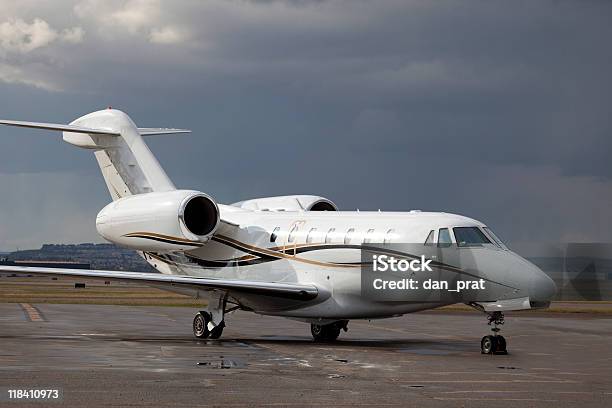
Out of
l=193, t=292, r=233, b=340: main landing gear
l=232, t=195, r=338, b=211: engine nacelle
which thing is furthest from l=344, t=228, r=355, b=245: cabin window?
l=232, t=195, r=338, b=211: engine nacelle

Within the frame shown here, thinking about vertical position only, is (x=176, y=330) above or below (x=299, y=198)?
below

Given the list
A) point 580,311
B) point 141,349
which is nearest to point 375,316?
point 141,349

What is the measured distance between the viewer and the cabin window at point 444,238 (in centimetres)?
2509

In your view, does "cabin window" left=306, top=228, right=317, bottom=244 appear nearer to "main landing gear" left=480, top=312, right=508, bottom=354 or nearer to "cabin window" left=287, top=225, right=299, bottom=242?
"cabin window" left=287, top=225, right=299, bottom=242

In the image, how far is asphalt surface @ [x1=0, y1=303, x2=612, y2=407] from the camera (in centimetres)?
1516

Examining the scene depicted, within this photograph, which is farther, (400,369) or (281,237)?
(281,237)

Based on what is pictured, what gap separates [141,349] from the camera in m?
24.0

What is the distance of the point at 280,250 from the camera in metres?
28.8

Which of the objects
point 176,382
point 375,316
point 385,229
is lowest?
point 176,382

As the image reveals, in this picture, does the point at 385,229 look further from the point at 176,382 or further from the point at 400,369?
the point at 176,382

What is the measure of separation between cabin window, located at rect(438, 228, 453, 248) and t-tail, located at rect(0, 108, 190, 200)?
35.9 feet

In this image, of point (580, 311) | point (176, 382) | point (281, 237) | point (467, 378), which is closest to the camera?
point (176, 382)

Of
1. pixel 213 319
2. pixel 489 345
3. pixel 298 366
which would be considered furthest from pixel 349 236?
pixel 298 366

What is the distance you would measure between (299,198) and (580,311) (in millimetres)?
24881
